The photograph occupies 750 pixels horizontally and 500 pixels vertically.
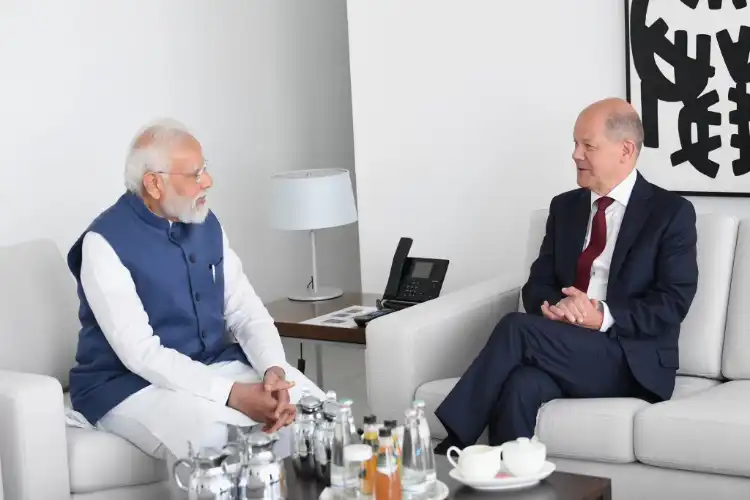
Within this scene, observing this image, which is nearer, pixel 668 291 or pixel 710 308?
pixel 668 291

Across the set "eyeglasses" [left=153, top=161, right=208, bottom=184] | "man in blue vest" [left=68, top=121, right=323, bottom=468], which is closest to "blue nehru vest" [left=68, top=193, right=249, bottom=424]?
"man in blue vest" [left=68, top=121, right=323, bottom=468]

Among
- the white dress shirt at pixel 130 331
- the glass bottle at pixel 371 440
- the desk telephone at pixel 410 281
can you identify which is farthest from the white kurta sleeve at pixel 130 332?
the desk telephone at pixel 410 281

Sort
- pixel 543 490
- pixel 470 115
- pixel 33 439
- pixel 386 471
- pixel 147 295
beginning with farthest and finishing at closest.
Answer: pixel 470 115 → pixel 147 295 → pixel 33 439 → pixel 543 490 → pixel 386 471

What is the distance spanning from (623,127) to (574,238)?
1.24 ft

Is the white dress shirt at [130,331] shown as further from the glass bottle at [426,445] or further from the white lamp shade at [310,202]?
the white lamp shade at [310,202]

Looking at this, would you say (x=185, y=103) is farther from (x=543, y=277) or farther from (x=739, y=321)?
(x=739, y=321)

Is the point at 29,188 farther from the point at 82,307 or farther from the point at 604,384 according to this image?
the point at 604,384

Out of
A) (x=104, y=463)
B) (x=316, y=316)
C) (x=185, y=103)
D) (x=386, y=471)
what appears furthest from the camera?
(x=185, y=103)

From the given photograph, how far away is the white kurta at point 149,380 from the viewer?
115 inches

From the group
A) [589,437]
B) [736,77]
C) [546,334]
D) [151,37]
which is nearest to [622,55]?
[736,77]

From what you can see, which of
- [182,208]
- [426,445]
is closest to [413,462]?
[426,445]

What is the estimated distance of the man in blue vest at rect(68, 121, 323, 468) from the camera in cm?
298

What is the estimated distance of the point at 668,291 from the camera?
10.7 feet

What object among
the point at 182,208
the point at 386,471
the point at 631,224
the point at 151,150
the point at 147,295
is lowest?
the point at 386,471
